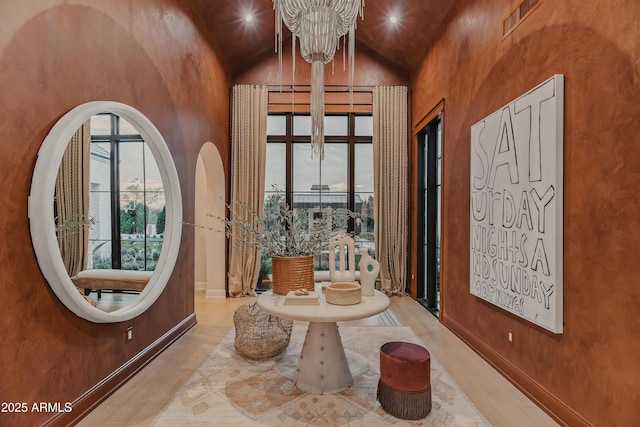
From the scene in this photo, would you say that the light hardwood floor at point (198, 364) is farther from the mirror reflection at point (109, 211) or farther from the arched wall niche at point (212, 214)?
the arched wall niche at point (212, 214)

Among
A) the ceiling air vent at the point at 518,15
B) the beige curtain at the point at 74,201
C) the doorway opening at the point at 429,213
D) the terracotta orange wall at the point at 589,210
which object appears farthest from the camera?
the doorway opening at the point at 429,213

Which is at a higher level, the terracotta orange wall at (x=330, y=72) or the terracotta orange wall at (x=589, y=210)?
the terracotta orange wall at (x=330, y=72)

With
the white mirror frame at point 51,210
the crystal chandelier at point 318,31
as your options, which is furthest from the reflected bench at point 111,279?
the crystal chandelier at point 318,31

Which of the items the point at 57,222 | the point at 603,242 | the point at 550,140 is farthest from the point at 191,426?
the point at 550,140

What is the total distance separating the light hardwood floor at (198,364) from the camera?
2.04 metres

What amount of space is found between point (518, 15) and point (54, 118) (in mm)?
3053

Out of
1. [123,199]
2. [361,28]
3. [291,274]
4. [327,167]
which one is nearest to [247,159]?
[327,167]

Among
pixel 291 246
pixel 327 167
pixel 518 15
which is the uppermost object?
pixel 518 15

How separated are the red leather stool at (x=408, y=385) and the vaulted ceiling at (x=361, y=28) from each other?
3652 mm

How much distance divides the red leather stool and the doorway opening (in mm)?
2316

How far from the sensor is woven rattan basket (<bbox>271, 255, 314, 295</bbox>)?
2.28 meters

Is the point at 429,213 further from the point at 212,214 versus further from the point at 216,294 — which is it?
the point at 216,294

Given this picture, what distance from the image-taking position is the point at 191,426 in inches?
77.1

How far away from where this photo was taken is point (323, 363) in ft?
7.54
